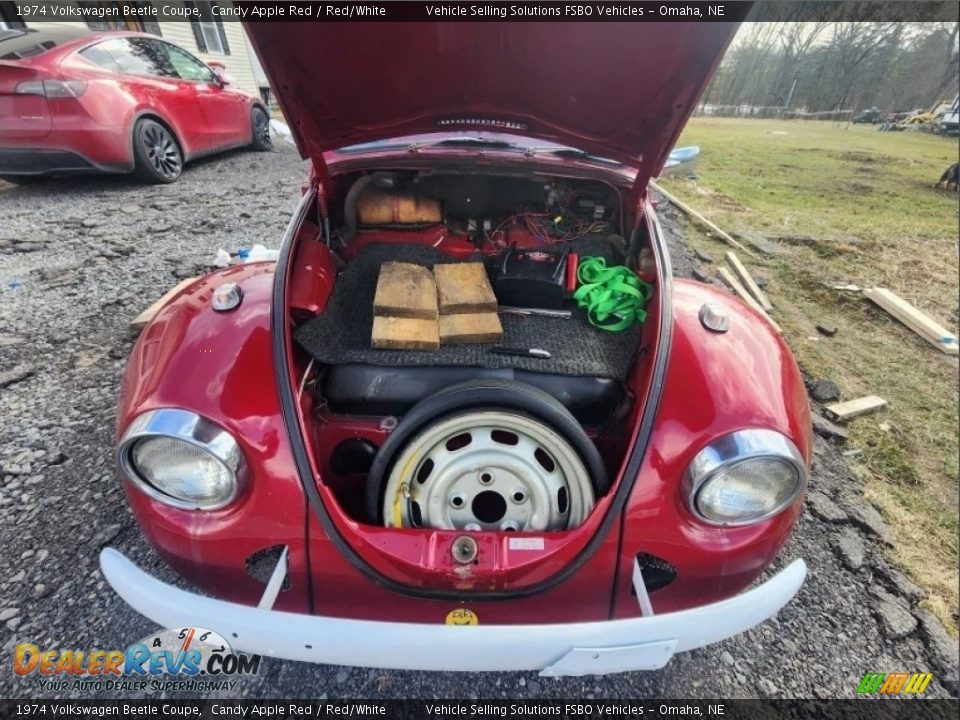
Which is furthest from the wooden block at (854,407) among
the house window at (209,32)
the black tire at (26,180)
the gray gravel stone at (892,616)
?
the house window at (209,32)

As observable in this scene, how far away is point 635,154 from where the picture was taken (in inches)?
90.7

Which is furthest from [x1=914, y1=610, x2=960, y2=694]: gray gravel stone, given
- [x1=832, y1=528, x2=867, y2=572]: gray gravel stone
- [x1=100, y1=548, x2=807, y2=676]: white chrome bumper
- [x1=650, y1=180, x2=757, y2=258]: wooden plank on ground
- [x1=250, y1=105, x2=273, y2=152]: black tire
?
[x1=250, y1=105, x2=273, y2=152]: black tire

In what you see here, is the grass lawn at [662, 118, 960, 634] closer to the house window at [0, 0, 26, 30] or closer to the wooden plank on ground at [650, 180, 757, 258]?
the wooden plank on ground at [650, 180, 757, 258]

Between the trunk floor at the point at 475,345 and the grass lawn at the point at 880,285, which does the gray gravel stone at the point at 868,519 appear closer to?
the grass lawn at the point at 880,285

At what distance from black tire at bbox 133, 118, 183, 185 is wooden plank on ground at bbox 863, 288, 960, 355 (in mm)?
7347

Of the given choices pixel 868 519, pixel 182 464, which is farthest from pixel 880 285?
pixel 182 464

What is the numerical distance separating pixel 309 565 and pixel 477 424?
60 cm

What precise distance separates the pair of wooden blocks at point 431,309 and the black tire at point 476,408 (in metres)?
0.39

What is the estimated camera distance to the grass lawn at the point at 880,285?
246 cm

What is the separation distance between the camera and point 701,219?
6.22 meters

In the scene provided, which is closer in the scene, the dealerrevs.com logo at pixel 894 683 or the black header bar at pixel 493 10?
the black header bar at pixel 493 10

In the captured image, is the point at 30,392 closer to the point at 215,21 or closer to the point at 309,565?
the point at 309,565

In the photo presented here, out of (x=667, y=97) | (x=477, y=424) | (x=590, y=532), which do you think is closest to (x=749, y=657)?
(x=590, y=532)

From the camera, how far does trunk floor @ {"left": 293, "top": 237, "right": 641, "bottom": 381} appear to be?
5.67ft
